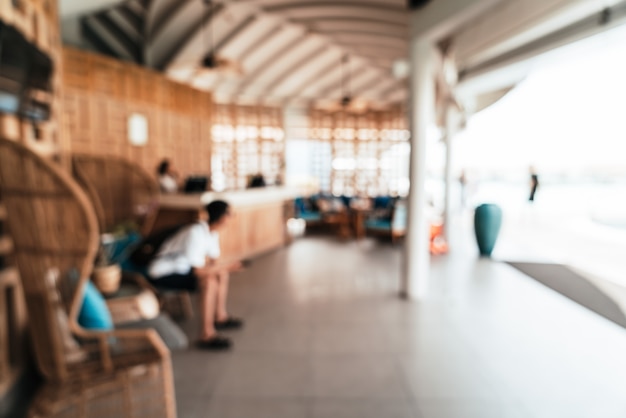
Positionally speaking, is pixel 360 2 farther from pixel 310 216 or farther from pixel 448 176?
pixel 310 216

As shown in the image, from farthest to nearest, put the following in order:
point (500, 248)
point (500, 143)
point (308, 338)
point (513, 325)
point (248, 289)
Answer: point (248, 289)
point (513, 325)
point (308, 338)
point (500, 248)
point (500, 143)

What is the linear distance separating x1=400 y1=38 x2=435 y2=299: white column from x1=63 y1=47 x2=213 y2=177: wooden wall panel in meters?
4.68

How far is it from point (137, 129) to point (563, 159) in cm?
779

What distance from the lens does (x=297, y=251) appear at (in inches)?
290

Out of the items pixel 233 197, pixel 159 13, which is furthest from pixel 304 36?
pixel 233 197

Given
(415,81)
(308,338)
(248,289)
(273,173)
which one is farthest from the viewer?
(273,173)

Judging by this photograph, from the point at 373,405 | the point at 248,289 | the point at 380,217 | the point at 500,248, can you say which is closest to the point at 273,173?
the point at 380,217

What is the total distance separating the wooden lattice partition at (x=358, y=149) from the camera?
1289cm

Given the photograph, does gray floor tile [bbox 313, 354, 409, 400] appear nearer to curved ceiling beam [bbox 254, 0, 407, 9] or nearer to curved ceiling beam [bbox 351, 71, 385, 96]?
curved ceiling beam [bbox 254, 0, 407, 9]

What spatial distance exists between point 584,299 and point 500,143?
512mm

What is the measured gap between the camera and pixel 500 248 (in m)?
1.48

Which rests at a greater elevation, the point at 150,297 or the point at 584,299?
the point at 584,299

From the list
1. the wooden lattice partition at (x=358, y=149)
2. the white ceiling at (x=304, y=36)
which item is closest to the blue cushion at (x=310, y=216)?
the white ceiling at (x=304, y=36)

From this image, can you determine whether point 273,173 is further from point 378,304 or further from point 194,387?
point 194,387
